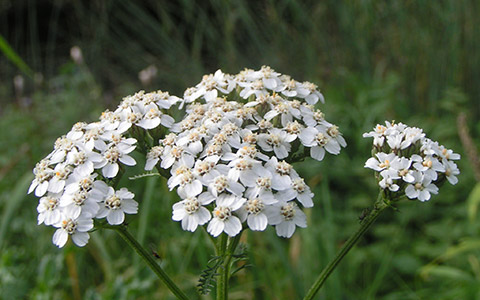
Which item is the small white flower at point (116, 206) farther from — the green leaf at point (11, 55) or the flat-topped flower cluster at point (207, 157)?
the green leaf at point (11, 55)

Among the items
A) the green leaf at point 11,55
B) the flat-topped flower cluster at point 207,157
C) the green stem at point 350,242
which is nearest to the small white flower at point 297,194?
the flat-topped flower cluster at point 207,157

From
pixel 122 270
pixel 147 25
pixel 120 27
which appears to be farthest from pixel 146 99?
pixel 120 27

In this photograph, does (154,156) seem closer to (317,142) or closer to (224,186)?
(224,186)

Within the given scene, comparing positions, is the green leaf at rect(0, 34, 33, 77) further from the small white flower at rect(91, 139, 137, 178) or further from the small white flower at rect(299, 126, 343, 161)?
the small white flower at rect(299, 126, 343, 161)

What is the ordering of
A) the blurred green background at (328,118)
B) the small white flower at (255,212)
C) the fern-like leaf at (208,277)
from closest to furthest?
the small white flower at (255,212)
the fern-like leaf at (208,277)
the blurred green background at (328,118)

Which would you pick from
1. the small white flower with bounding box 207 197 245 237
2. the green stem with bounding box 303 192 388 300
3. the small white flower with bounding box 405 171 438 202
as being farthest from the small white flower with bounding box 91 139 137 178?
the small white flower with bounding box 405 171 438 202

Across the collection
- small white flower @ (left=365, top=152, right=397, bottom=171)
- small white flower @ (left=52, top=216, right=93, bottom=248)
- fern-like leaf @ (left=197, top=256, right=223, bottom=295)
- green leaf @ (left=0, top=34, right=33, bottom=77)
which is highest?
green leaf @ (left=0, top=34, right=33, bottom=77)

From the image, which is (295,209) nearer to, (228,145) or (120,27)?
(228,145)
